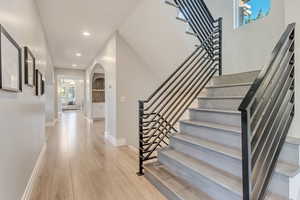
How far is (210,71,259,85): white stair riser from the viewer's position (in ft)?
8.28

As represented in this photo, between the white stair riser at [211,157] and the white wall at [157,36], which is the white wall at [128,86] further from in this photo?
the white stair riser at [211,157]

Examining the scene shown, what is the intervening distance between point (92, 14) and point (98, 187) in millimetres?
3337

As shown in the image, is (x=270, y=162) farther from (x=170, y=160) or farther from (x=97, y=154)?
(x=97, y=154)

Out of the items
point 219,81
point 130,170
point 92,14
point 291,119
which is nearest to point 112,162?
point 130,170

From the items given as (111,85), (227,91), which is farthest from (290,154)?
(111,85)

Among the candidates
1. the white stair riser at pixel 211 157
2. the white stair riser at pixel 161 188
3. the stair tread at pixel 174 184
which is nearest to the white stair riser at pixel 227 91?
the white stair riser at pixel 211 157

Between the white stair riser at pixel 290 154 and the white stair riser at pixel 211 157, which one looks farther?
the white stair riser at pixel 211 157

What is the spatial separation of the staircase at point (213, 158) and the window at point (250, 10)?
1315mm

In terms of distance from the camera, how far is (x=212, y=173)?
176 centimetres

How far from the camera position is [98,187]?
7.54 feet

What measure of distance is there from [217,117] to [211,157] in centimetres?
61

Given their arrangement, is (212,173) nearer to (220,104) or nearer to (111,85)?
(220,104)

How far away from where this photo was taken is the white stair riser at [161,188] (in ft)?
6.17

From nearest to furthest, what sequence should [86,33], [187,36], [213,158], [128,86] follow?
[213,158] < [187,36] < [128,86] < [86,33]
